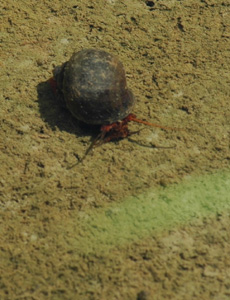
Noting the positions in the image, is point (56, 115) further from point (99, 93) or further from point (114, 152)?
point (114, 152)

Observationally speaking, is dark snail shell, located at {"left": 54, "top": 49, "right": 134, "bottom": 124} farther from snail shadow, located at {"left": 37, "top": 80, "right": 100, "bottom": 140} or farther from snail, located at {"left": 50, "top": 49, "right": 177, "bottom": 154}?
snail shadow, located at {"left": 37, "top": 80, "right": 100, "bottom": 140}

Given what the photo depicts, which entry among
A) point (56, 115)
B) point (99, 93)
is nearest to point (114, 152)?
point (99, 93)

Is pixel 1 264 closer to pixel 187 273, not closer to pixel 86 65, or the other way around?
pixel 187 273

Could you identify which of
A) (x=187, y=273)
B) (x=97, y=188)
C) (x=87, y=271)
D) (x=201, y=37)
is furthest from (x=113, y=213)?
(x=201, y=37)

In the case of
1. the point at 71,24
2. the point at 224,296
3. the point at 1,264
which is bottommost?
the point at 1,264

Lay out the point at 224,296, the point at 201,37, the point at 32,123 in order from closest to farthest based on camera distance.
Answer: the point at 224,296, the point at 32,123, the point at 201,37

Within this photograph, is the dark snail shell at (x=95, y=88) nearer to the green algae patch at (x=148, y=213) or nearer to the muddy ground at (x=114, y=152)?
the muddy ground at (x=114, y=152)

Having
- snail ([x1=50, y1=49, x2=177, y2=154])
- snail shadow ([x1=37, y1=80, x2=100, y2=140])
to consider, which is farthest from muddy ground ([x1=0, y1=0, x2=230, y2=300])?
snail ([x1=50, y1=49, x2=177, y2=154])
